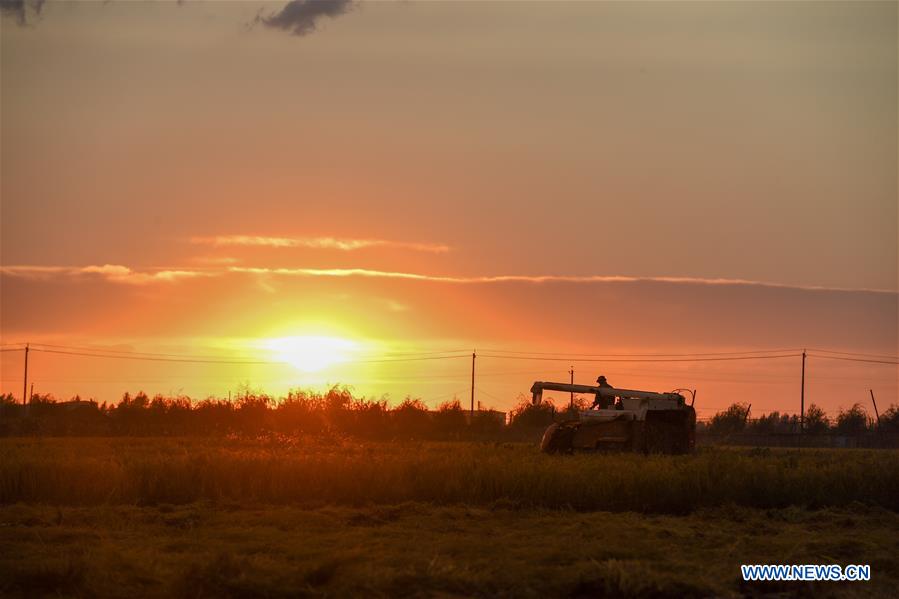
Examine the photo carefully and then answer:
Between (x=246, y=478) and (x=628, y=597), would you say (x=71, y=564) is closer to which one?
(x=628, y=597)

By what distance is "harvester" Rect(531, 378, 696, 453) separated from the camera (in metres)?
35.7

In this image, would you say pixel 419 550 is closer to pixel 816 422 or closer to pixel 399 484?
pixel 399 484

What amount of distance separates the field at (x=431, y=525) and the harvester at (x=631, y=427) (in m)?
8.09

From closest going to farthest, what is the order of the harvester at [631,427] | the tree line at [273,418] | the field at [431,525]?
the field at [431,525], the harvester at [631,427], the tree line at [273,418]

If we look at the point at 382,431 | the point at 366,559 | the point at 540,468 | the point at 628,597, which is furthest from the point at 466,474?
the point at 382,431

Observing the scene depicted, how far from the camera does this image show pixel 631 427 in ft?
117

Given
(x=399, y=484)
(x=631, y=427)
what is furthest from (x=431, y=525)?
(x=631, y=427)

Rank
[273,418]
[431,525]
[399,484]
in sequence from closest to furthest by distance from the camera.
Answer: [431,525]
[399,484]
[273,418]

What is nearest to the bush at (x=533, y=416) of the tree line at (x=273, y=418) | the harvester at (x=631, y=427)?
the tree line at (x=273, y=418)

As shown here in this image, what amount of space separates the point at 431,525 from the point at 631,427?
17742mm

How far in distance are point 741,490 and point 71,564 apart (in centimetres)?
1425

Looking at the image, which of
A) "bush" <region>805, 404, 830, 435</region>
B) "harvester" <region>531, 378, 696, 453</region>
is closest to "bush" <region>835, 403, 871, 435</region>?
"bush" <region>805, 404, 830, 435</region>

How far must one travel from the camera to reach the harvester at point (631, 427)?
35.7m

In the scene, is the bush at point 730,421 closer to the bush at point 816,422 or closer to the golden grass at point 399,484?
the bush at point 816,422
